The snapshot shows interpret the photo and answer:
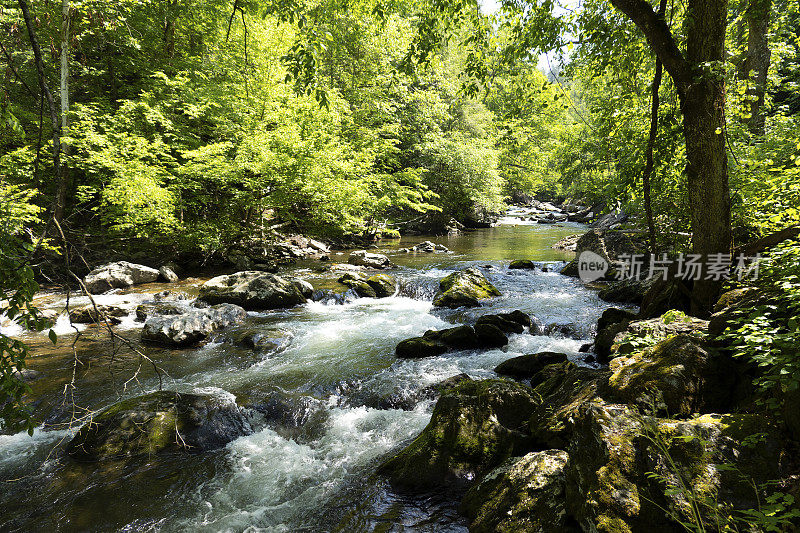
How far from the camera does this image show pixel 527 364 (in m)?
6.57

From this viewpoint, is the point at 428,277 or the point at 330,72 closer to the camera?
the point at 428,277

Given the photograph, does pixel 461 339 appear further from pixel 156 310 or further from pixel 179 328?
pixel 156 310

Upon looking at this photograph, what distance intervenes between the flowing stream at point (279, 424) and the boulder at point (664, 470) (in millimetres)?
1561

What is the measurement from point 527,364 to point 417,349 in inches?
83.5

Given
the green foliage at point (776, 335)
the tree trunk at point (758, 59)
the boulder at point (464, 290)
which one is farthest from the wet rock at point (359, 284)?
the tree trunk at point (758, 59)

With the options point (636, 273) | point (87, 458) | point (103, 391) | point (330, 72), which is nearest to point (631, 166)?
point (636, 273)

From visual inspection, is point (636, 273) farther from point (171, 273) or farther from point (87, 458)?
point (171, 273)

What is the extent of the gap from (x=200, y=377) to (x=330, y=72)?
67.7ft

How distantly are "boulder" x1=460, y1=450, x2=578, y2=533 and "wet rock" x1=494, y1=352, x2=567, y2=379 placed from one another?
119 inches

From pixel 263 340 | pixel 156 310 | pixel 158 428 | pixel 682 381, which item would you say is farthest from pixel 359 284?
pixel 682 381

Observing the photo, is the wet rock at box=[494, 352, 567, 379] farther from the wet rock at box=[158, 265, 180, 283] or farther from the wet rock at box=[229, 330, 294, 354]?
the wet rock at box=[158, 265, 180, 283]

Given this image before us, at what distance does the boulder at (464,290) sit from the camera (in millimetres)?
10883

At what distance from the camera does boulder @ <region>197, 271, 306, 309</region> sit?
35.6ft

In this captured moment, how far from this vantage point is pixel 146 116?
1358cm
